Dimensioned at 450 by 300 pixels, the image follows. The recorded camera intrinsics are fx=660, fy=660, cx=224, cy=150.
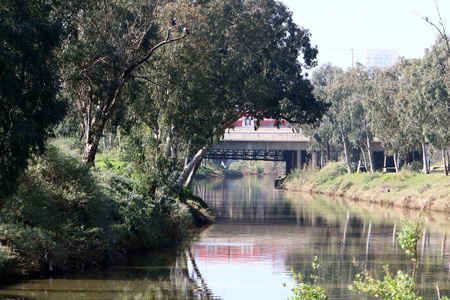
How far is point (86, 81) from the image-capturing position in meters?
28.5

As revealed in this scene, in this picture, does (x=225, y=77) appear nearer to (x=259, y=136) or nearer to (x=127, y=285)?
(x=127, y=285)

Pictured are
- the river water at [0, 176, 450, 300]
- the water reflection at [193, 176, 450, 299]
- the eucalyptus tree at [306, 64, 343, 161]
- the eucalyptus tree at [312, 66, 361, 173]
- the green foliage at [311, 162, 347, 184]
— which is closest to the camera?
the river water at [0, 176, 450, 300]

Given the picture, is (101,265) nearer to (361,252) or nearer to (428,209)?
(361,252)

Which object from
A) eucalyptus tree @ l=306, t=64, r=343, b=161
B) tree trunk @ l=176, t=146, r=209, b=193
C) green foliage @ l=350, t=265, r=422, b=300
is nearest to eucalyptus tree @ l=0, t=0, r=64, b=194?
green foliage @ l=350, t=265, r=422, b=300

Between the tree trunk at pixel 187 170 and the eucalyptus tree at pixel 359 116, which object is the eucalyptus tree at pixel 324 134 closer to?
the eucalyptus tree at pixel 359 116

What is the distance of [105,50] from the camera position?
27.7m

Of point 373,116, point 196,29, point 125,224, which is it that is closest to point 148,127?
point 196,29

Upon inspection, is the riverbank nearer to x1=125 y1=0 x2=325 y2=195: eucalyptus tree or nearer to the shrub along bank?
x1=125 y1=0 x2=325 y2=195: eucalyptus tree

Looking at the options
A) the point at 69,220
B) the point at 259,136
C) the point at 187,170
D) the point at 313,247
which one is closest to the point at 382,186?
the point at 259,136

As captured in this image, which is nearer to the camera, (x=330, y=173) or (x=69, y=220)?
(x=69, y=220)

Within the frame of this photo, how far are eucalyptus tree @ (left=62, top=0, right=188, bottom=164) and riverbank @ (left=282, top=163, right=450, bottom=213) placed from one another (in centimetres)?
2929

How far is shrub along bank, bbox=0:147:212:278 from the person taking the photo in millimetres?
21016

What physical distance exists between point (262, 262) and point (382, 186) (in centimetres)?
3761

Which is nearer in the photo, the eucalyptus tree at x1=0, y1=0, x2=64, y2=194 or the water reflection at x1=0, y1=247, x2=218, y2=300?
the eucalyptus tree at x1=0, y1=0, x2=64, y2=194
